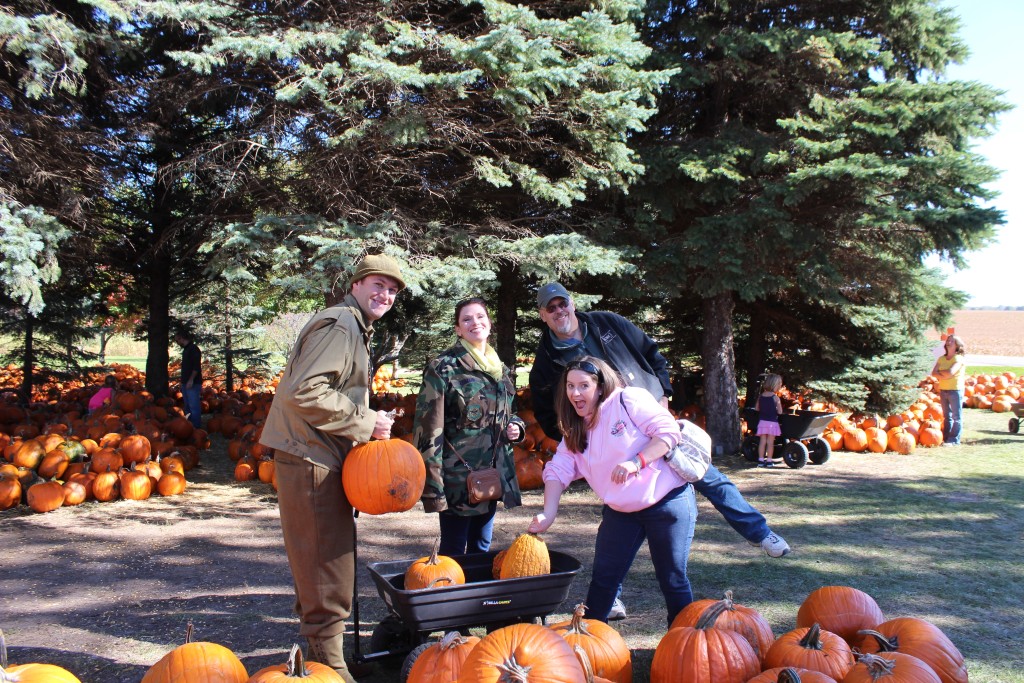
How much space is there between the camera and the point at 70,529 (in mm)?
6203

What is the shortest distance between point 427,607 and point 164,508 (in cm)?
492

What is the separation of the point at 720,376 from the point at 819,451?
1.49 metres

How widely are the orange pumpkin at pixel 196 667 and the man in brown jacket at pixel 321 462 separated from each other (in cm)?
52

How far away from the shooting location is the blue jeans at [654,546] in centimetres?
340

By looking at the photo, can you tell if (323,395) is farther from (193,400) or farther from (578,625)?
(193,400)

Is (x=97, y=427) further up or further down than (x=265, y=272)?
further down

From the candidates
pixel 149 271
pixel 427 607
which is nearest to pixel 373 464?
pixel 427 607

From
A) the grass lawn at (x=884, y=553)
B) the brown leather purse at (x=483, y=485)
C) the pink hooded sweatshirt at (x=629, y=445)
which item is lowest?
the grass lawn at (x=884, y=553)

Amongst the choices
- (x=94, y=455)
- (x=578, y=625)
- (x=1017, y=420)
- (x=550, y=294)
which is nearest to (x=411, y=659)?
(x=578, y=625)

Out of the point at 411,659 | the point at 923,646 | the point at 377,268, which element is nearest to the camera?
the point at 923,646

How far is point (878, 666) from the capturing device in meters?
2.53

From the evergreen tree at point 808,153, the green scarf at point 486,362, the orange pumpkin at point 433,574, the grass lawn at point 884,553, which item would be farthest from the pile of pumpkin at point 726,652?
the evergreen tree at point 808,153

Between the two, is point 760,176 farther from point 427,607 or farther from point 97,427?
point 97,427

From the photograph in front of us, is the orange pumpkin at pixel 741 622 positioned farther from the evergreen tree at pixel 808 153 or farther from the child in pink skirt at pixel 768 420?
the child in pink skirt at pixel 768 420
